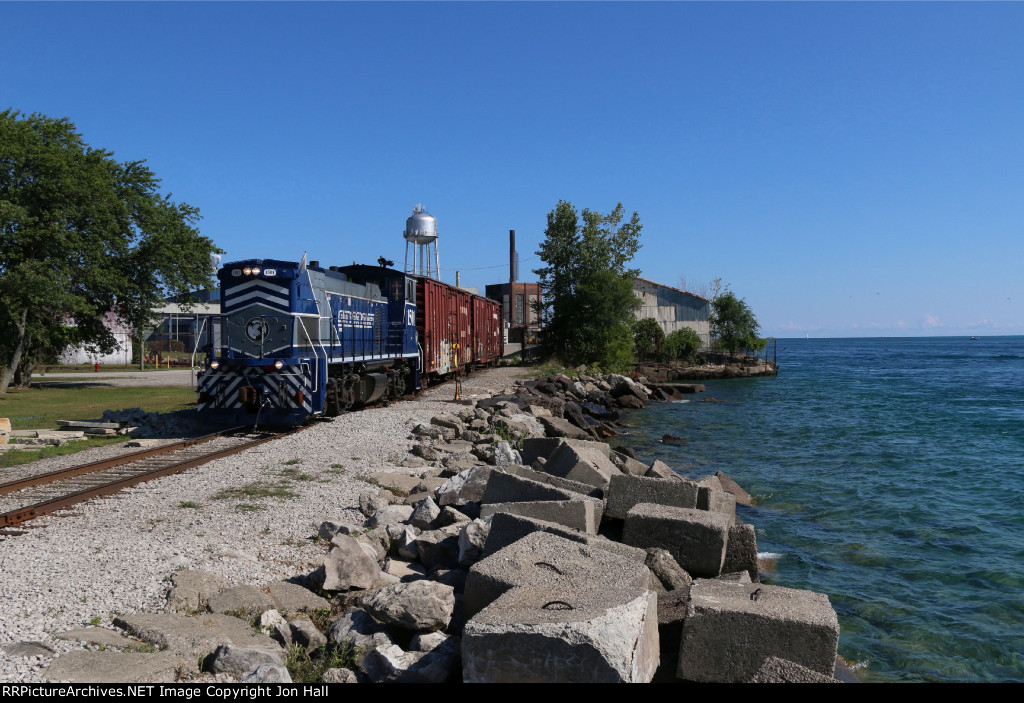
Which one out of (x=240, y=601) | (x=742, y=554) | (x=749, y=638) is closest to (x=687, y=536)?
(x=742, y=554)

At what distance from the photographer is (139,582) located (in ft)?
19.1

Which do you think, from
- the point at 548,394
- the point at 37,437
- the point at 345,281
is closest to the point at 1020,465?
the point at 548,394

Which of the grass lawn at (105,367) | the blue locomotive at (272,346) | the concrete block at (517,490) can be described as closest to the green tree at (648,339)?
the grass lawn at (105,367)

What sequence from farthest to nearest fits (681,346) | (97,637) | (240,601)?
1. (681,346)
2. (240,601)
3. (97,637)

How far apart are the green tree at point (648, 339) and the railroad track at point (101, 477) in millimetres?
44059

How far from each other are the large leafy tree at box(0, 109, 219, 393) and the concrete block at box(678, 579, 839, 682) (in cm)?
2690

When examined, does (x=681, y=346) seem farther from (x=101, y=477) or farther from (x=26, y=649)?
(x=26, y=649)

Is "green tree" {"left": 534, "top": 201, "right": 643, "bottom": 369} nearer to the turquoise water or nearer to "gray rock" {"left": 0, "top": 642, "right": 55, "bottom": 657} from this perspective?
the turquoise water

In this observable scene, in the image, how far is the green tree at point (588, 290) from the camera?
4600 centimetres

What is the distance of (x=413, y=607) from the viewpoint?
5.24m

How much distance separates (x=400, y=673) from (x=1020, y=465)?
732 inches

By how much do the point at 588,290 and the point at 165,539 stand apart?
131 feet

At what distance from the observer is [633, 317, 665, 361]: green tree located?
55438mm

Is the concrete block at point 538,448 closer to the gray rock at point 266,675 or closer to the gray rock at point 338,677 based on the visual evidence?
the gray rock at point 338,677
